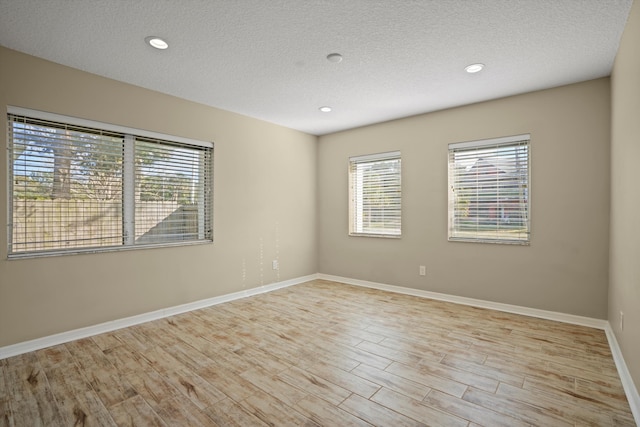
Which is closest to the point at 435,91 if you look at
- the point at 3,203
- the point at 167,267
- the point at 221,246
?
the point at 221,246

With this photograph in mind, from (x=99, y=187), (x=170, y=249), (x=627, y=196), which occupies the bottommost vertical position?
(x=170, y=249)

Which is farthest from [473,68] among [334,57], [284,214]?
[284,214]

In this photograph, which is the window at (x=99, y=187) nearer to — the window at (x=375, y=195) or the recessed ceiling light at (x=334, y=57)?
the recessed ceiling light at (x=334, y=57)

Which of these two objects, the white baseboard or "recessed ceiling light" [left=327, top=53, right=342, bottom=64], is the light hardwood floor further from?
"recessed ceiling light" [left=327, top=53, right=342, bottom=64]

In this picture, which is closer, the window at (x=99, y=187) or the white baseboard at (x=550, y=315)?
the white baseboard at (x=550, y=315)

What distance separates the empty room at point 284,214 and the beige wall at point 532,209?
0.02 metres

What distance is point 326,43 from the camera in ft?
8.34

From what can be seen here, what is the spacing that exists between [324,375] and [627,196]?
2.55 meters

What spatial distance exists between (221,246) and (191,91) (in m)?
1.90

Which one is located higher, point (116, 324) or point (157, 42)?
point (157, 42)

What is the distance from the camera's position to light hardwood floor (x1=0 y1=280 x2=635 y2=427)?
1.85 metres

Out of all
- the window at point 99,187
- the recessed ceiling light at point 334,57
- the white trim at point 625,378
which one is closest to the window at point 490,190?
the white trim at point 625,378

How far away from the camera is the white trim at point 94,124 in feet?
8.96

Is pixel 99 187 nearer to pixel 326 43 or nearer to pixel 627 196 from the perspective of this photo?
pixel 326 43
